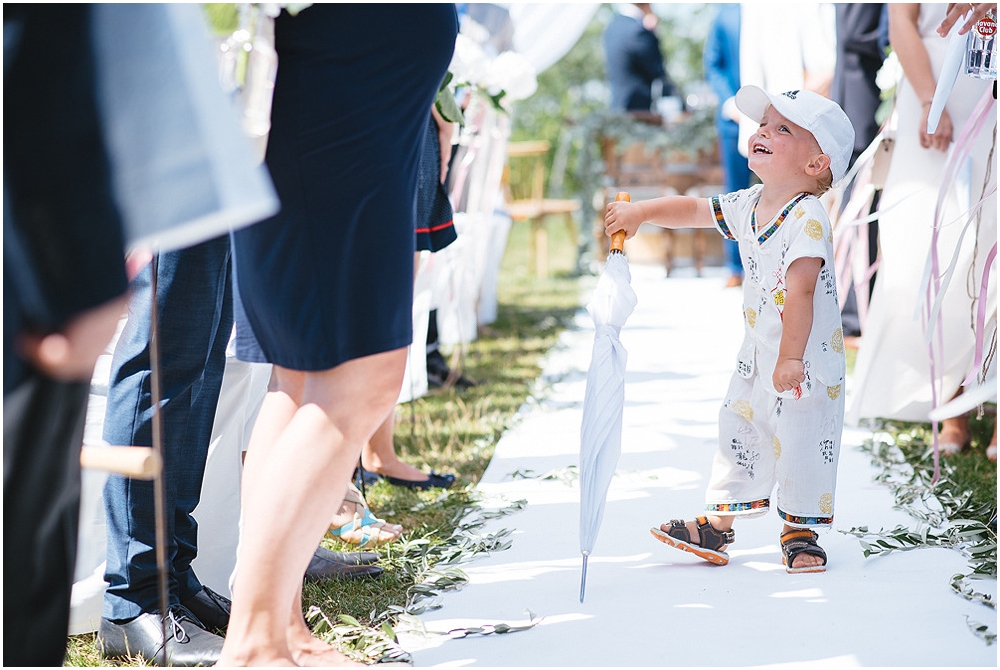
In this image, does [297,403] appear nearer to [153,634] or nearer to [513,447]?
[153,634]

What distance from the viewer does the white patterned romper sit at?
6.44ft

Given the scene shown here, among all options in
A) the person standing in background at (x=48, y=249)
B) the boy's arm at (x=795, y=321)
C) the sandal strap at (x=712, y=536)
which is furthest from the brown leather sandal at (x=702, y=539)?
the person standing in background at (x=48, y=249)

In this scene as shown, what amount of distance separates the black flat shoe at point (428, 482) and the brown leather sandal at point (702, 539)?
75cm

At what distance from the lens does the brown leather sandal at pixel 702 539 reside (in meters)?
2.00

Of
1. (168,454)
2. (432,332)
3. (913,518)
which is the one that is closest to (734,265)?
(432,332)

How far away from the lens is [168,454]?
165 cm

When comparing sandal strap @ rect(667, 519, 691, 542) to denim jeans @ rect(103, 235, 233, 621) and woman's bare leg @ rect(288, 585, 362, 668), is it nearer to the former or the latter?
woman's bare leg @ rect(288, 585, 362, 668)

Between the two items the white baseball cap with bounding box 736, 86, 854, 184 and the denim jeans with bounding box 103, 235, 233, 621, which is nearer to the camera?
the denim jeans with bounding box 103, 235, 233, 621

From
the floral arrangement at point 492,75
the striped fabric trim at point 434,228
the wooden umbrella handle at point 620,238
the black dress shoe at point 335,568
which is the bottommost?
the black dress shoe at point 335,568

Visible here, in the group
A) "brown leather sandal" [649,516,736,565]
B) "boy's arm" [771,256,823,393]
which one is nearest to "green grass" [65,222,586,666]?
"brown leather sandal" [649,516,736,565]

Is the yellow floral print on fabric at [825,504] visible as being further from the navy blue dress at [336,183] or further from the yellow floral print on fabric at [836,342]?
the navy blue dress at [336,183]

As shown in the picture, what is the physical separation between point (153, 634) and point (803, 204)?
1.41m

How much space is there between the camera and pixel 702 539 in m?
2.03

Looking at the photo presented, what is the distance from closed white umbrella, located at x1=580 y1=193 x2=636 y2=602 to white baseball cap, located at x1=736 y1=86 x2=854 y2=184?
1.77 feet
